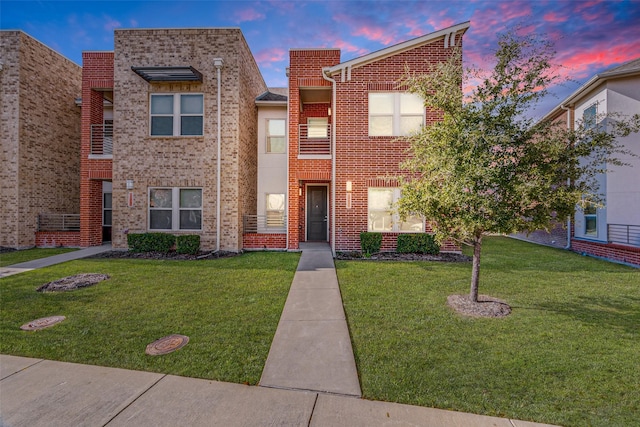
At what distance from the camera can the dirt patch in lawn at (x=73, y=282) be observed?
19.7 ft

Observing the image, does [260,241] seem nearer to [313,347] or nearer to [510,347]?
[313,347]

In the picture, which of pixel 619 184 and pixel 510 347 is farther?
pixel 619 184

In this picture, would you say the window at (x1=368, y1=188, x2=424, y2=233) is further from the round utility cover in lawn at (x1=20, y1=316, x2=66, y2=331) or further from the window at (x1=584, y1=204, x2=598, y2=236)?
the round utility cover in lawn at (x1=20, y1=316, x2=66, y2=331)

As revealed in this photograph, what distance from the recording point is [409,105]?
10328 mm

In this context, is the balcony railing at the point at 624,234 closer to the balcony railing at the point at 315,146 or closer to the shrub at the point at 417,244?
the shrub at the point at 417,244

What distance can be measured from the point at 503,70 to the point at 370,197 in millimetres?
6193

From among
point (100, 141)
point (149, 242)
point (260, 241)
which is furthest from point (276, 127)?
point (100, 141)

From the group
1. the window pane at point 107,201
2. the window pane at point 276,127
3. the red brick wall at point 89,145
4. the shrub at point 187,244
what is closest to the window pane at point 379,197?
the window pane at point 276,127

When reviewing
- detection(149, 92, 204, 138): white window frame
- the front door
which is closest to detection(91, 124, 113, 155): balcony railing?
detection(149, 92, 204, 138): white window frame

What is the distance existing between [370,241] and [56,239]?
41.8 feet

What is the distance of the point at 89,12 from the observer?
11406 mm

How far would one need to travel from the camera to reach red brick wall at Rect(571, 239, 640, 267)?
8562mm

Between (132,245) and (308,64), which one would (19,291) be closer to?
(132,245)

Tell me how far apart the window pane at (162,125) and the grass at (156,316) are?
5.53 m
